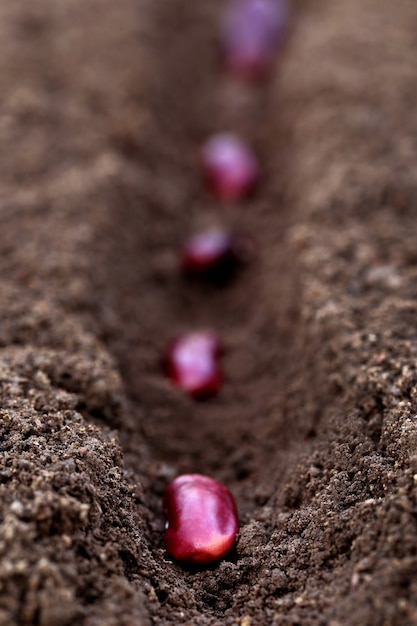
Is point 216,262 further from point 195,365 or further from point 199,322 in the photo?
point 195,365

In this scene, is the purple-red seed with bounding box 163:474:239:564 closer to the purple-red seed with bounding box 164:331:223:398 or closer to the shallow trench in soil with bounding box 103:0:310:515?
the shallow trench in soil with bounding box 103:0:310:515

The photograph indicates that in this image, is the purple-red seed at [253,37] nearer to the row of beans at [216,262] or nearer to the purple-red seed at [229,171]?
the row of beans at [216,262]

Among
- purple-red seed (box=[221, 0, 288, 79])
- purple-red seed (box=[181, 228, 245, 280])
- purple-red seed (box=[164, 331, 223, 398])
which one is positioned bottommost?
purple-red seed (box=[164, 331, 223, 398])

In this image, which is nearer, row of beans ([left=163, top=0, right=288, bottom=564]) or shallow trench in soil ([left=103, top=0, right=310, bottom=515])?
row of beans ([left=163, top=0, right=288, bottom=564])

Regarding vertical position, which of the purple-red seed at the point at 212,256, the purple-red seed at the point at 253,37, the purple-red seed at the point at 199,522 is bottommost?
the purple-red seed at the point at 212,256

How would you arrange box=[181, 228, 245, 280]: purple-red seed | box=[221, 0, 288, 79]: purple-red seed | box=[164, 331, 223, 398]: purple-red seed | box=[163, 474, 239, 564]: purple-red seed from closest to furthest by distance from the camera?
box=[163, 474, 239, 564]: purple-red seed, box=[164, 331, 223, 398]: purple-red seed, box=[181, 228, 245, 280]: purple-red seed, box=[221, 0, 288, 79]: purple-red seed

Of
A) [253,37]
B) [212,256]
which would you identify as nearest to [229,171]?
A: [212,256]

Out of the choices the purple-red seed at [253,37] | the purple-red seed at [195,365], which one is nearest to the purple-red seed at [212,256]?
the purple-red seed at [195,365]

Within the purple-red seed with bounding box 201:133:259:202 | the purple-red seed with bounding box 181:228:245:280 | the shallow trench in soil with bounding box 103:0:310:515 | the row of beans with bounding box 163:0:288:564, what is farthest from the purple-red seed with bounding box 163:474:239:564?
the purple-red seed with bounding box 201:133:259:202
